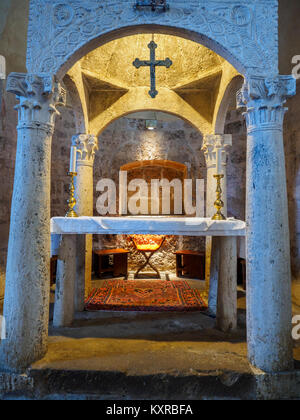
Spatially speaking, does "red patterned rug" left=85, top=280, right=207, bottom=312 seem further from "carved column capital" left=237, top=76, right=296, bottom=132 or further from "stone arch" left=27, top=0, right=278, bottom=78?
"stone arch" left=27, top=0, right=278, bottom=78

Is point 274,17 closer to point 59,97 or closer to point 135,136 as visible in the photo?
point 59,97

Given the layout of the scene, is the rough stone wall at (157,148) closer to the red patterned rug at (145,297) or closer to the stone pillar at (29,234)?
the red patterned rug at (145,297)

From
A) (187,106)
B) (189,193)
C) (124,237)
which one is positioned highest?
(187,106)

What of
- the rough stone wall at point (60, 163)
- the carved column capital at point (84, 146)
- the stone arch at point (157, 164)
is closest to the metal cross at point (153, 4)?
the carved column capital at point (84, 146)

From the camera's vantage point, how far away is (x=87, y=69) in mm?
4102

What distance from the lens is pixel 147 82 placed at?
4832mm

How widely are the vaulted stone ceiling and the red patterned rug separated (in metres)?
3.15

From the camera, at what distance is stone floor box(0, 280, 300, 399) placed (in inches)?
82.1

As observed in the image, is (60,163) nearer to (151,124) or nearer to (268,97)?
(151,124)

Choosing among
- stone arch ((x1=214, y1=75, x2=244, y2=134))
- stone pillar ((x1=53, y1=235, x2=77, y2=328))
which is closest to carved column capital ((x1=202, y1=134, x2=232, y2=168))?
stone arch ((x1=214, y1=75, x2=244, y2=134))

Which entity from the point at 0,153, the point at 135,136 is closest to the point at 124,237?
the point at 135,136

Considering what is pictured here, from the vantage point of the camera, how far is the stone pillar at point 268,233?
84.9 inches
